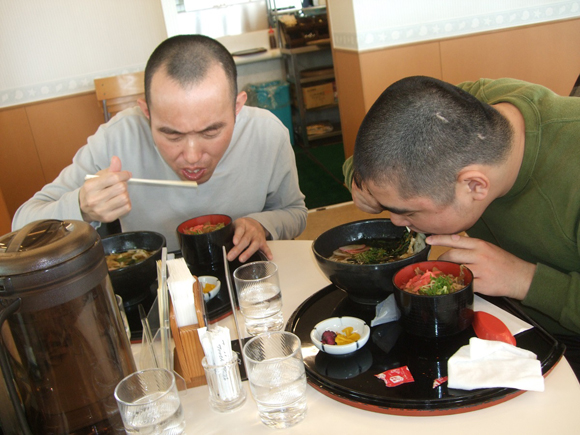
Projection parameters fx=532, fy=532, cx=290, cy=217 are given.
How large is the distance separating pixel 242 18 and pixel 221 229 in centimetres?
590

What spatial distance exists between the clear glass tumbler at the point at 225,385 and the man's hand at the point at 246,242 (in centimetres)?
60

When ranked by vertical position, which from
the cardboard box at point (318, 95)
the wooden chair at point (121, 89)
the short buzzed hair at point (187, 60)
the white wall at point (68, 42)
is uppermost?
the white wall at point (68, 42)

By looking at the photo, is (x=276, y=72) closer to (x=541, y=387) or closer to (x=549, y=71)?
(x=549, y=71)

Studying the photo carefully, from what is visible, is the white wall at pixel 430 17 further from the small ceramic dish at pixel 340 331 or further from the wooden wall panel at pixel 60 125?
the small ceramic dish at pixel 340 331

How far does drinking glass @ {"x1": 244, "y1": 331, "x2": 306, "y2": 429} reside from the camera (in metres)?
0.92

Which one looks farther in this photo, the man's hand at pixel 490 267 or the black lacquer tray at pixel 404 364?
the man's hand at pixel 490 267

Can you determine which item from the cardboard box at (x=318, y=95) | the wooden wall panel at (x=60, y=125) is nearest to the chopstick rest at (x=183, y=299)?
the wooden wall panel at (x=60, y=125)

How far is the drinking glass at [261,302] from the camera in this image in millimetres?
1224

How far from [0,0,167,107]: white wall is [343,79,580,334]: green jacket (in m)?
4.13

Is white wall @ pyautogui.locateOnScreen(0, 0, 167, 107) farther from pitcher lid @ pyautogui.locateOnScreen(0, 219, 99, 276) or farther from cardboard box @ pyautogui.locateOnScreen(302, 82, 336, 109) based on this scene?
pitcher lid @ pyautogui.locateOnScreen(0, 219, 99, 276)

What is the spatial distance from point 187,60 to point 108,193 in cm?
51

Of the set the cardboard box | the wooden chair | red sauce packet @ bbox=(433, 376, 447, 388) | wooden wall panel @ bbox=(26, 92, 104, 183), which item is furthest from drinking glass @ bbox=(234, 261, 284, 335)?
the cardboard box

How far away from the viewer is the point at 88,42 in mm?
4766

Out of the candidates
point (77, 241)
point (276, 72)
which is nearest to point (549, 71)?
point (276, 72)
